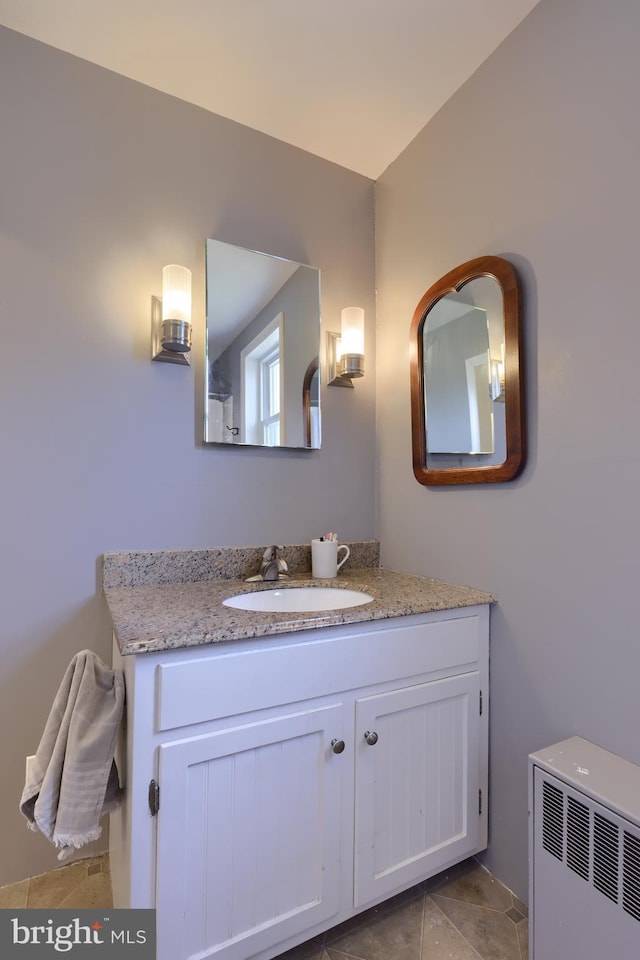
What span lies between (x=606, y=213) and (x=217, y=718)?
4.62 ft

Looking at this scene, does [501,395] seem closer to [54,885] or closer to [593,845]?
[593,845]

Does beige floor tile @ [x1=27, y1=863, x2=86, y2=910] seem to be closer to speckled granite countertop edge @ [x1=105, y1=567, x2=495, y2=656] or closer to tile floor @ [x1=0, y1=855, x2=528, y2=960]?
tile floor @ [x1=0, y1=855, x2=528, y2=960]

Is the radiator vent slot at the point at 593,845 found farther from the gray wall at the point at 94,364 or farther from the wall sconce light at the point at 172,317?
the wall sconce light at the point at 172,317

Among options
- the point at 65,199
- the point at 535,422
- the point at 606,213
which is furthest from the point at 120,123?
the point at 535,422

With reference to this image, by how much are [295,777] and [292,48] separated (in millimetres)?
1986

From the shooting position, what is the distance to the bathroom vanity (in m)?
0.90

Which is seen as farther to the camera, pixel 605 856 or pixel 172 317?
pixel 172 317

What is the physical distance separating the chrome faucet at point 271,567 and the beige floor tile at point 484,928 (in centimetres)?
98

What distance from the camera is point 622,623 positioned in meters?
1.01

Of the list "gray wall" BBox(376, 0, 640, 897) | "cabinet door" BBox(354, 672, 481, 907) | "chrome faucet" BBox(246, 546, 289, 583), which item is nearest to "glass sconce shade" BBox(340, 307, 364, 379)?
"gray wall" BBox(376, 0, 640, 897)

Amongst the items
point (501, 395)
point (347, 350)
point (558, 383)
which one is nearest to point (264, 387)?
point (347, 350)

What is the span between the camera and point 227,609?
112cm

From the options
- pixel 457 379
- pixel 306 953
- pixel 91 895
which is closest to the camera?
pixel 306 953

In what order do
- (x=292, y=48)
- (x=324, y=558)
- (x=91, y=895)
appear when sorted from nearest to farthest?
1. (x=91, y=895)
2. (x=292, y=48)
3. (x=324, y=558)
